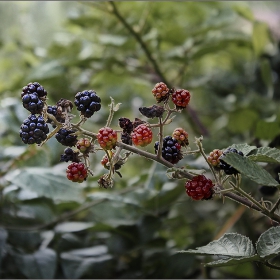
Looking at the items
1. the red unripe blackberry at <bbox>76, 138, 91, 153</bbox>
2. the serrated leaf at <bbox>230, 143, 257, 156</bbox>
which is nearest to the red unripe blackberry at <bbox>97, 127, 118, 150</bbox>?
the red unripe blackberry at <bbox>76, 138, 91, 153</bbox>

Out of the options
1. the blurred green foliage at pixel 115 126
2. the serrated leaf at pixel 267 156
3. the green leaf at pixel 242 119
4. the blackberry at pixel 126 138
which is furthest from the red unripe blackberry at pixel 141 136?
the green leaf at pixel 242 119

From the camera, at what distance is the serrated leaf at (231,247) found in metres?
0.44

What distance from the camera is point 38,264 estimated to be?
28.5 inches

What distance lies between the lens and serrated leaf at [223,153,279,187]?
407mm

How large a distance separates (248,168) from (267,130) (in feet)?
1.02

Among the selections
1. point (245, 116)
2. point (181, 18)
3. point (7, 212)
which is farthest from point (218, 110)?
point (7, 212)

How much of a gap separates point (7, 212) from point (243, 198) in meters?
0.53

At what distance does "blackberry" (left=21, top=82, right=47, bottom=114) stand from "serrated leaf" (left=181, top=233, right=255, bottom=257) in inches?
8.5

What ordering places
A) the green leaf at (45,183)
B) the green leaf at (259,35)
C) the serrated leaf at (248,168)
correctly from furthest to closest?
the green leaf at (259,35) → the green leaf at (45,183) → the serrated leaf at (248,168)

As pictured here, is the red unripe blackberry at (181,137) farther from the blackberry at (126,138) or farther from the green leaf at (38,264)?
the green leaf at (38,264)

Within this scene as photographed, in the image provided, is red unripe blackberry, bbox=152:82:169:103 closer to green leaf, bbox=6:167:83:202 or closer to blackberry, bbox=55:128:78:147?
blackberry, bbox=55:128:78:147

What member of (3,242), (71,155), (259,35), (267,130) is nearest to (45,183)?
(3,242)

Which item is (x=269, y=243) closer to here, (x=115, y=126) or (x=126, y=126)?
(x=126, y=126)

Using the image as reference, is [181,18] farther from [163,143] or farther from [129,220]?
[163,143]
